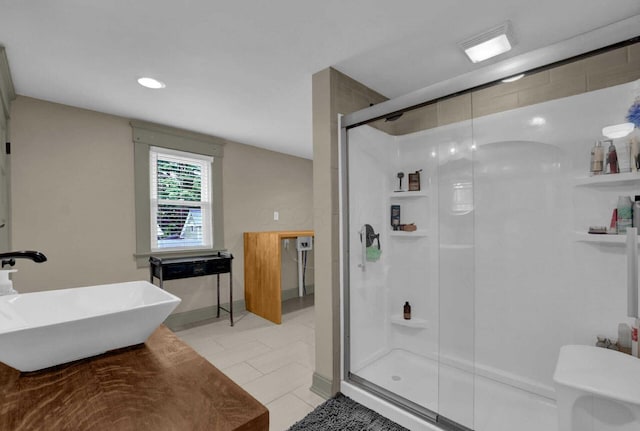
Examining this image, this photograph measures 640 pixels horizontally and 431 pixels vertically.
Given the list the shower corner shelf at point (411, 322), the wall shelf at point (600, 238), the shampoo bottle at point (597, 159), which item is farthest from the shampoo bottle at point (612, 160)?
the shower corner shelf at point (411, 322)

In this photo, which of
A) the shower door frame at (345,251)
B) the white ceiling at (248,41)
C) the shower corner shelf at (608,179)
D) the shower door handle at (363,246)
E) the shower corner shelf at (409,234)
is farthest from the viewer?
the shower corner shelf at (409,234)

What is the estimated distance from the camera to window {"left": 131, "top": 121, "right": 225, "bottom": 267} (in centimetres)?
307

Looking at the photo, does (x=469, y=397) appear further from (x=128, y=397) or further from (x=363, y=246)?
(x=128, y=397)

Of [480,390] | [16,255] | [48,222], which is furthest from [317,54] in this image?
[48,222]

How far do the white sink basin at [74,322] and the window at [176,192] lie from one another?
6.96 feet

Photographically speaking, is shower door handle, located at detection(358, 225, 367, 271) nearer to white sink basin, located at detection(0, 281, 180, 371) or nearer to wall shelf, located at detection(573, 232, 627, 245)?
wall shelf, located at detection(573, 232, 627, 245)

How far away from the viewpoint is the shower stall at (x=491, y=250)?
1775 mm

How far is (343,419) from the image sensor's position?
1808mm

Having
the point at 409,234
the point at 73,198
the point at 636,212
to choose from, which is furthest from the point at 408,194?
the point at 73,198

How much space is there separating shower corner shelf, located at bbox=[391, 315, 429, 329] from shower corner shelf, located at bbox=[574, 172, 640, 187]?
4.86 feet

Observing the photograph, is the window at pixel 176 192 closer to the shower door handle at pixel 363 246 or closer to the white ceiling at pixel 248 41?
the white ceiling at pixel 248 41

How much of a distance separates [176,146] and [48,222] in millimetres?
1315

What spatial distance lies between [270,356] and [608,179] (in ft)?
8.81

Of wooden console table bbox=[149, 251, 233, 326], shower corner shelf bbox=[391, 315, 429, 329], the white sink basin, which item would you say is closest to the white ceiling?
the white sink basin
